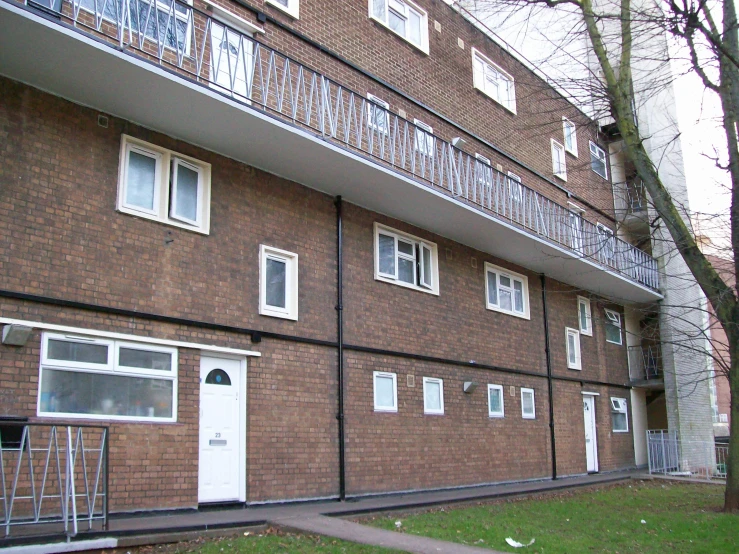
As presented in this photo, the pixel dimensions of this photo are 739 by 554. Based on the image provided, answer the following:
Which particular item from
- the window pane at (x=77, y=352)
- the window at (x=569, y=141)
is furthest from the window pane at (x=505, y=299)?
the window pane at (x=77, y=352)

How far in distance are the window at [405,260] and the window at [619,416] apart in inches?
373

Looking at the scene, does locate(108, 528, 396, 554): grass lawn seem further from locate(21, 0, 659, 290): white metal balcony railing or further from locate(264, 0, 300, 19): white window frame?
locate(264, 0, 300, 19): white window frame

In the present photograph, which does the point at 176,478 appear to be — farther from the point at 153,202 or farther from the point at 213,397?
the point at 153,202

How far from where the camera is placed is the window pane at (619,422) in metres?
21.2

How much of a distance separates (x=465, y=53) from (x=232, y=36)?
7178mm

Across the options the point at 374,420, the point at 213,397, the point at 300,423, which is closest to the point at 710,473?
the point at 374,420

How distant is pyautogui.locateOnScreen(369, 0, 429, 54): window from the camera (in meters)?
14.5

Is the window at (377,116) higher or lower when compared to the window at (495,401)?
higher

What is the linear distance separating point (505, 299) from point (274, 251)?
743cm

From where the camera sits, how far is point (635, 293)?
70.1 feet

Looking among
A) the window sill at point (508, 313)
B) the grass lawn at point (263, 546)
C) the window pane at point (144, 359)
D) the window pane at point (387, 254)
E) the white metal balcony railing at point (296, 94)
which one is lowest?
the grass lawn at point (263, 546)

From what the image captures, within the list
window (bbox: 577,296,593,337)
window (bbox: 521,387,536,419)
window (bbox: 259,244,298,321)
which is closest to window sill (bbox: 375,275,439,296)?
window (bbox: 259,244,298,321)

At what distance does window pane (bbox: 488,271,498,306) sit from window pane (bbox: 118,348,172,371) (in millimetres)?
8653

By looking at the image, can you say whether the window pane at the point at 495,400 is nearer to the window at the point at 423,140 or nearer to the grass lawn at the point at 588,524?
the grass lawn at the point at 588,524
